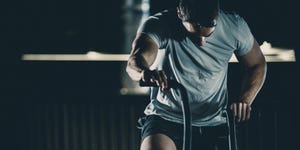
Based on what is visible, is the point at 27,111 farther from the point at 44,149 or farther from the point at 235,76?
the point at 235,76

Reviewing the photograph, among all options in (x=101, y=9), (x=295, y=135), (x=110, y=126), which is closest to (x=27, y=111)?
(x=110, y=126)

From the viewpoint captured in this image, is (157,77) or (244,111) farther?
(244,111)

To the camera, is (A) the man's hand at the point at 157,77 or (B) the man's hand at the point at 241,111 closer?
(A) the man's hand at the point at 157,77

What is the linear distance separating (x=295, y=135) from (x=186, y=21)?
1.57m

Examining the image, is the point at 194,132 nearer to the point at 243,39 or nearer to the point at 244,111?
the point at 244,111

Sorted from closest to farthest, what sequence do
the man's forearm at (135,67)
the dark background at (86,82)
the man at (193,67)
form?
the man's forearm at (135,67) → the man at (193,67) → the dark background at (86,82)

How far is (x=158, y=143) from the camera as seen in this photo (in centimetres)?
180

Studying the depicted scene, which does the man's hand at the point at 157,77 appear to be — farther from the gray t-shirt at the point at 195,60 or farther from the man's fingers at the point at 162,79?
the gray t-shirt at the point at 195,60

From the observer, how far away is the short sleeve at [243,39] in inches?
79.4

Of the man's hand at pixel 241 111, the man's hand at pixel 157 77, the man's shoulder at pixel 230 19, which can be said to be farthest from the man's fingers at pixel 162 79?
the man's shoulder at pixel 230 19

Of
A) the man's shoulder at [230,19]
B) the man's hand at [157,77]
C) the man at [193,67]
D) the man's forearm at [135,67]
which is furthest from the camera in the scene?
the man's shoulder at [230,19]

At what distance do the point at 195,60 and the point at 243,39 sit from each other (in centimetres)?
30

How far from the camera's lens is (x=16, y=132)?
304 cm

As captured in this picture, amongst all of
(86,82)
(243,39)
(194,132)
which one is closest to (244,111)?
(194,132)
